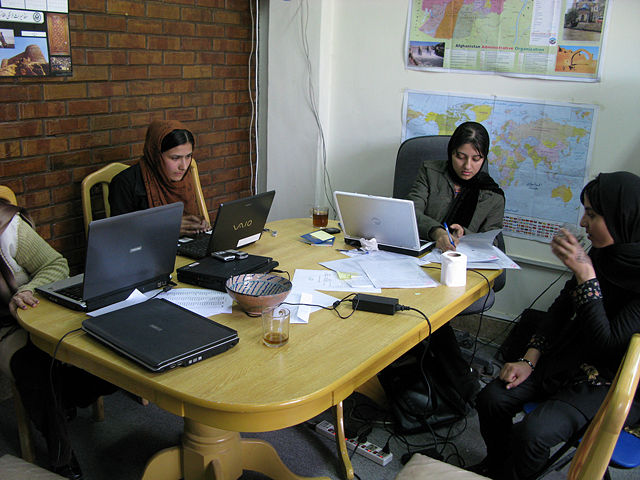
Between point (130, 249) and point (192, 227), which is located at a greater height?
point (130, 249)

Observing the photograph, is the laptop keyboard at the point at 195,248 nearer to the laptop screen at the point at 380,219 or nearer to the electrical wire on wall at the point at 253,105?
the laptop screen at the point at 380,219

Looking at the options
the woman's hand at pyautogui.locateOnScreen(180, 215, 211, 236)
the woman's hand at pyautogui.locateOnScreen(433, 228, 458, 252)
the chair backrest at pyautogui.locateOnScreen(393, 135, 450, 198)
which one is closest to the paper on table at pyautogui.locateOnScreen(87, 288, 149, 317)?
the woman's hand at pyautogui.locateOnScreen(180, 215, 211, 236)

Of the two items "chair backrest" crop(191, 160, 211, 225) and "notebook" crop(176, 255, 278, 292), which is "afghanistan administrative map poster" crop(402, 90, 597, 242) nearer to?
"chair backrest" crop(191, 160, 211, 225)

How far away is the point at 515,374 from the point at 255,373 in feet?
3.26

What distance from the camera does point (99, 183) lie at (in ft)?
9.56

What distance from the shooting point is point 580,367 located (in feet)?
6.57

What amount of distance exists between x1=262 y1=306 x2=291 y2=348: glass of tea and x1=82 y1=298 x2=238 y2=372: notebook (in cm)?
8

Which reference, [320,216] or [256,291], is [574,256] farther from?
[320,216]

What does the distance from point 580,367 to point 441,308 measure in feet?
1.60

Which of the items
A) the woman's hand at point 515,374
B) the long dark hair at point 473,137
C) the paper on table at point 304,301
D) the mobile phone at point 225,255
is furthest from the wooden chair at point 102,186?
the woman's hand at point 515,374

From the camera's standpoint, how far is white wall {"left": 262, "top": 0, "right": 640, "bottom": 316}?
2.86 metres

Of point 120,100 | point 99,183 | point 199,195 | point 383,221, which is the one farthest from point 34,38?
point 383,221

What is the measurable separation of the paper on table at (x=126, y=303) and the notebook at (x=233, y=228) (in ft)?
1.23

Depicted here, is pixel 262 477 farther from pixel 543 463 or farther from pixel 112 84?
pixel 112 84
